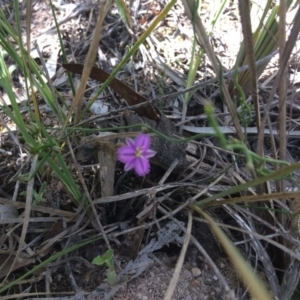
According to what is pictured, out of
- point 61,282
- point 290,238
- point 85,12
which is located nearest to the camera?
point 290,238

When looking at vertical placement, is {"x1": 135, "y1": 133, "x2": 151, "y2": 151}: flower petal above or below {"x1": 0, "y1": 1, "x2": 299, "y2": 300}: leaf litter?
above

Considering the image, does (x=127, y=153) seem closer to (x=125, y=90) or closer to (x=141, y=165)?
(x=141, y=165)

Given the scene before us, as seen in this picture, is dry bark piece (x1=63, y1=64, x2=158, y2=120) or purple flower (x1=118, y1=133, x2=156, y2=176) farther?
dry bark piece (x1=63, y1=64, x2=158, y2=120)

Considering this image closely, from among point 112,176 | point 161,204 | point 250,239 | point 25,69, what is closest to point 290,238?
point 250,239

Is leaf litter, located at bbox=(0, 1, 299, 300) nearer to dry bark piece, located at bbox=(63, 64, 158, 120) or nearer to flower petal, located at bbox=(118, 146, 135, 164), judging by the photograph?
dry bark piece, located at bbox=(63, 64, 158, 120)

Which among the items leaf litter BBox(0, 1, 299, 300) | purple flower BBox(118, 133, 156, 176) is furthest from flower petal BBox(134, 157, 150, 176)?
leaf litter BBox(0, 1, 299, 300)

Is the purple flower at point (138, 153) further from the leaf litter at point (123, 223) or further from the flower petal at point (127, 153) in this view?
the leaf litter at point (123, 223)

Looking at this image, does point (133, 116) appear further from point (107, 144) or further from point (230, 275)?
point (230, 275)

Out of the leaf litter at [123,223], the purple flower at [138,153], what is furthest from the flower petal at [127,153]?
the leaf litter at [123,223]

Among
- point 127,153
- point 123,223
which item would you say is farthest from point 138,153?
point 123,223
